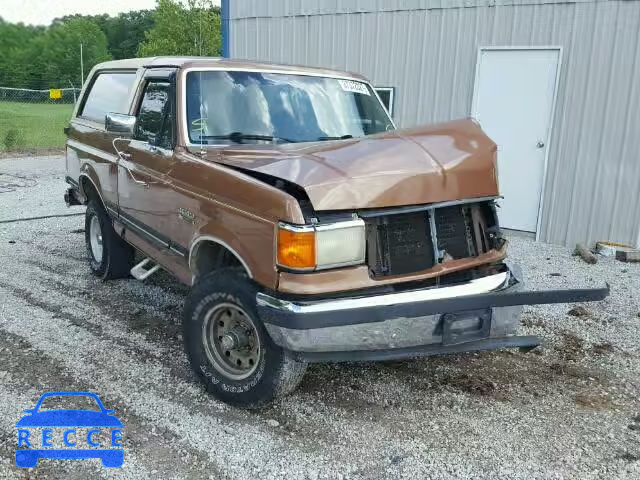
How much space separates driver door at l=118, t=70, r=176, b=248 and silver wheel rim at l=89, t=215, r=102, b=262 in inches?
45.1

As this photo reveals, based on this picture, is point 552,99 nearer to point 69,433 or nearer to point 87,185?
point 87,185

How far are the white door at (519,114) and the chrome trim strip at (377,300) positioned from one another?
4906 mm

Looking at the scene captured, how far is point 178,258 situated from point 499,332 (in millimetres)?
2237

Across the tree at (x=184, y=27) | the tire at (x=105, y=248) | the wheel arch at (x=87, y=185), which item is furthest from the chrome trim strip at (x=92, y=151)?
the tree at (x=184, y=27)

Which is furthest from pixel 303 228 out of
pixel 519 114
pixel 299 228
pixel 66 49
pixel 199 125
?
pixel 519 114

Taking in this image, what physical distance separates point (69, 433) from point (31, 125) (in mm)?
22356

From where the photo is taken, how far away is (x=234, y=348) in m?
3.68

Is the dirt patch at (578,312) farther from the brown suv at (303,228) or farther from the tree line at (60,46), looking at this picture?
the tree line at (60,46)

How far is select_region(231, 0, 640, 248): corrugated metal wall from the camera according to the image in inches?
290

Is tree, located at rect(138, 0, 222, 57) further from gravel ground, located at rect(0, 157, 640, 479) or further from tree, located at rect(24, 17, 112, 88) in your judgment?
gravel ground, located at rect(0, 157, 640, 479)

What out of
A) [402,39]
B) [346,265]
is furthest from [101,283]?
[402,39]

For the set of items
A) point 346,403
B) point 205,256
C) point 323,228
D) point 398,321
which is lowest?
point 346,403

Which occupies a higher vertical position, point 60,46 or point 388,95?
point 60,46

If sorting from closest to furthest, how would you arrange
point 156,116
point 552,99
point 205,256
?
point 205,256 < point 156,116 < point 552,99
